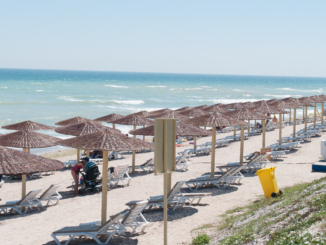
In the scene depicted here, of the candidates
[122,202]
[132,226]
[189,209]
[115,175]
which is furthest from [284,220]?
[115,175]

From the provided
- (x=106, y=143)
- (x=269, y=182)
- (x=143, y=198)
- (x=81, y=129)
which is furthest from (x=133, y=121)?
(x=106, y=143)

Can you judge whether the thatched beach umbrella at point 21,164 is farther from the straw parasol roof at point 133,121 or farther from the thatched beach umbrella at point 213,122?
the straw parasol roof at point 133,121

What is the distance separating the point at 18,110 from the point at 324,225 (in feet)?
125

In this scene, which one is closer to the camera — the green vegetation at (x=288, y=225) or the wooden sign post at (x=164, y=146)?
the green vegetation at (x=288, y=225)

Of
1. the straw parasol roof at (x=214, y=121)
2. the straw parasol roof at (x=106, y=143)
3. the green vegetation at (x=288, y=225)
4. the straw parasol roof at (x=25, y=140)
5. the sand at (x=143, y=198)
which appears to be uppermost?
the straw parasol roof at (x=214, y=121)

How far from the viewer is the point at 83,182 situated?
10.1 m

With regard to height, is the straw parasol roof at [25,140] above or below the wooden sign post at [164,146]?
below

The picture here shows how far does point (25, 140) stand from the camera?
989cm

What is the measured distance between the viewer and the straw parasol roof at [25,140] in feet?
31.4

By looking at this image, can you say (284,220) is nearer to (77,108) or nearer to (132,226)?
(132,226)

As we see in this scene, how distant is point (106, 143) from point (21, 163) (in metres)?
1.45

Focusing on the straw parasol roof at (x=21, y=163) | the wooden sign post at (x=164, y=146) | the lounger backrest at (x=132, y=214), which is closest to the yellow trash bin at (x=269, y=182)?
the lounger backrest at (x=132, y=214)

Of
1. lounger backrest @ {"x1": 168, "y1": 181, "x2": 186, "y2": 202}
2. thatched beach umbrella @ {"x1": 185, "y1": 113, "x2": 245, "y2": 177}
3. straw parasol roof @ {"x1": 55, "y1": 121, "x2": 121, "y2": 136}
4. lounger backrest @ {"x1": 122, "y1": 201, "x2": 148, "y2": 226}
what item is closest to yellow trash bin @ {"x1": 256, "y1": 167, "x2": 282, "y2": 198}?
lounger backrest @ {"x1": 168, "y1": 181, "x2": 186, "y2": 202}

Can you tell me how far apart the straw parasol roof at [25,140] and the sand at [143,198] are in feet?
4.63
